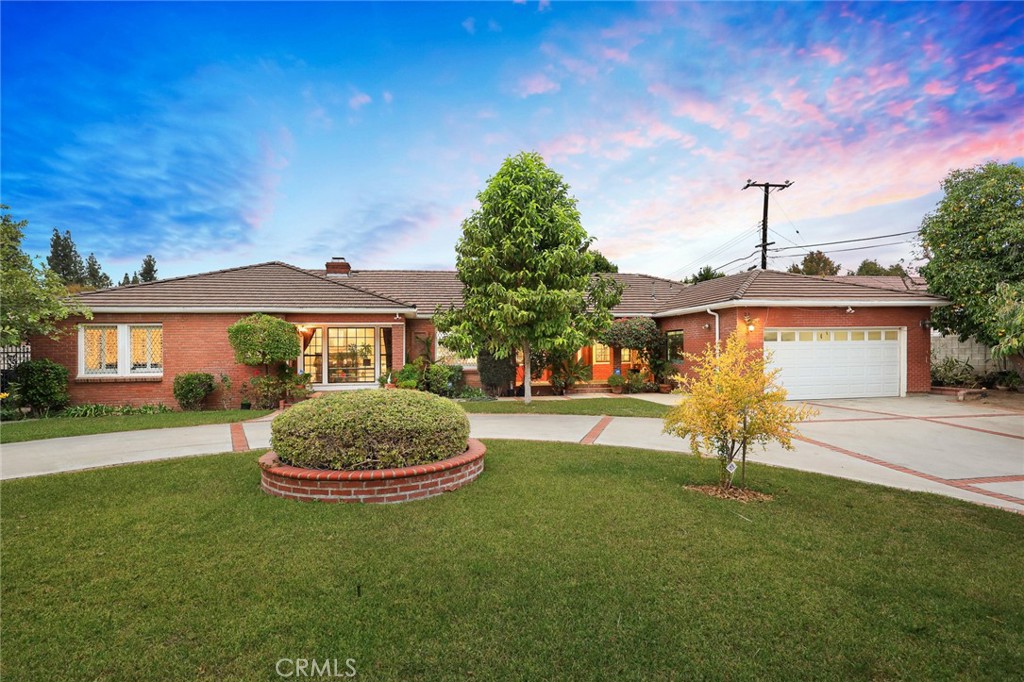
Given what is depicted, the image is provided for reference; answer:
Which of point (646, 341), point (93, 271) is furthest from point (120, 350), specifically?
point (93, 271)

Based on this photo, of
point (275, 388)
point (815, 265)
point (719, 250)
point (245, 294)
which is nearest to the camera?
point (275, 388)

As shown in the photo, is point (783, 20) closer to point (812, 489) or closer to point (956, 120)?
point (956, 120)

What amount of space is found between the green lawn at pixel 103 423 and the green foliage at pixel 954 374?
23770 millimetres

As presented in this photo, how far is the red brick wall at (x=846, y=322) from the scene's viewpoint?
1481 centimetres

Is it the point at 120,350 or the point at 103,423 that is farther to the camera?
the point at 120,350

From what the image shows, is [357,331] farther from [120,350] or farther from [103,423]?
[103,423]

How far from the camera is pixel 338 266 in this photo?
20.0m

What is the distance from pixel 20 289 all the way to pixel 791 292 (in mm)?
21954

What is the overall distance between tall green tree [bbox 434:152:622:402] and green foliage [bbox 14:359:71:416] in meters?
10.8

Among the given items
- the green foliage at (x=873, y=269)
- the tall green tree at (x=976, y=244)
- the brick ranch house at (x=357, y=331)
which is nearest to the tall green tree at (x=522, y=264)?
the brick ranch house at (x=357, y=331)

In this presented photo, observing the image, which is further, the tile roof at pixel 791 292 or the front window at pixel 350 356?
the front window at pixel 350 356

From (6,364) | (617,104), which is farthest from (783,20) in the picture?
(6,364)

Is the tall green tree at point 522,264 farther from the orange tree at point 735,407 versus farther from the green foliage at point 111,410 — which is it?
the green foliage at point 111,410

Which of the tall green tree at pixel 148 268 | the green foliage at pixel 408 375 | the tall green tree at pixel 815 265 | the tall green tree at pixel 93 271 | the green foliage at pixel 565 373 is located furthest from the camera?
Result: the tall green tree at pixel 148 268
